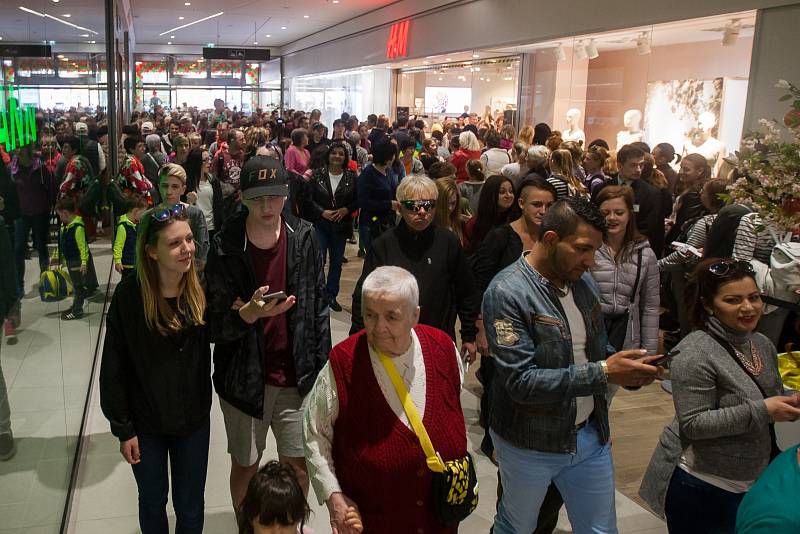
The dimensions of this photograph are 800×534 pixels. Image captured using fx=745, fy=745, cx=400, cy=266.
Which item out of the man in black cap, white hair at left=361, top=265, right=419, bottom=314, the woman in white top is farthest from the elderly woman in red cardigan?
the woman in white top

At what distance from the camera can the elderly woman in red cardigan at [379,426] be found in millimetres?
2229

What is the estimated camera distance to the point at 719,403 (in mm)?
2637

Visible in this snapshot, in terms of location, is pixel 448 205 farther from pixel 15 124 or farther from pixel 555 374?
pixel 15 124

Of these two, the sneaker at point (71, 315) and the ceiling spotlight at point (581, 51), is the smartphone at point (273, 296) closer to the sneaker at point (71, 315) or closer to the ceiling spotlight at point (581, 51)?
the sneaker at point (71, 315)

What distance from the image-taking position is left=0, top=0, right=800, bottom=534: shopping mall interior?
3162 millimetres

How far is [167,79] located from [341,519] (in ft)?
121

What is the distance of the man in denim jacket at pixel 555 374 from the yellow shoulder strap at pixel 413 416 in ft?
1.47

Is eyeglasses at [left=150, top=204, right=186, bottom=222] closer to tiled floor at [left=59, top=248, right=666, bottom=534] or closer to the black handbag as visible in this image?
tiled floor at [left=59, top=248, right=666, bottom=534]

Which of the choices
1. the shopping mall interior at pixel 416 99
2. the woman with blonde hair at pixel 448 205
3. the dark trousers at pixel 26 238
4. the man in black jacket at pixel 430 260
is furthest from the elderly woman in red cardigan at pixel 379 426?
the woman with blonde hair at pixel 448 205

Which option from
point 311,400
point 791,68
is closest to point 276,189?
point 311,400

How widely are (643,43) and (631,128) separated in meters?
1.09

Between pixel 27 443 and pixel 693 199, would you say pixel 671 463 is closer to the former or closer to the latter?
pixel 27 443

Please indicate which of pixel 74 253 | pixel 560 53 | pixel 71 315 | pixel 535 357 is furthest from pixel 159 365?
pixel 560 53

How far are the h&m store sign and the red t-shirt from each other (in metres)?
0.96
